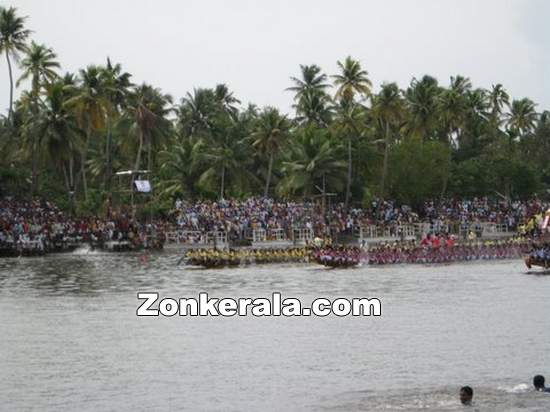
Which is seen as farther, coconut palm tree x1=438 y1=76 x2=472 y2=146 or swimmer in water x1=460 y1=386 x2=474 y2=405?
coconut palm tree x1=438 y1=76 x2=472 y2=146

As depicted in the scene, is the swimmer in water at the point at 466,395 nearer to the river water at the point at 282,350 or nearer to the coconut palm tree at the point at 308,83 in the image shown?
the river water at the point at 282,350

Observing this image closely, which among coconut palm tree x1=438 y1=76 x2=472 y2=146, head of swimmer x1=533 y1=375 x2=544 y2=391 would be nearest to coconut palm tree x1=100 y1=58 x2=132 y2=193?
coconut palm tree x1=438 y1=76 x2=472 y2=146

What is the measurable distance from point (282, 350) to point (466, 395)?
9291 mm

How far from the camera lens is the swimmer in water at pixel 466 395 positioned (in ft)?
85.5

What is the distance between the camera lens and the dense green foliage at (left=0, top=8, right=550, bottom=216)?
292 ft

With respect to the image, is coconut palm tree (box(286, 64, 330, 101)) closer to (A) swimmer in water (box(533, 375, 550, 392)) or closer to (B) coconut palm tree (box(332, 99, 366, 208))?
(B) coconut palm tree (box(332, 99, 366, 208))

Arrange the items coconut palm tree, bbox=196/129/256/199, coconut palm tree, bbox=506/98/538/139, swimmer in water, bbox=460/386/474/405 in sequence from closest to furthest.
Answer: swimmer in water, bbox=460/386/474/405, coconut palm tree, bbox=196/129/256/199, coconut palm tree, bbox=506/98/538/139

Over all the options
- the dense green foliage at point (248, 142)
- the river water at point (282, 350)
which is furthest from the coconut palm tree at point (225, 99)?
the river water at point (282, 350)

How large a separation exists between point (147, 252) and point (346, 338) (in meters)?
43.8

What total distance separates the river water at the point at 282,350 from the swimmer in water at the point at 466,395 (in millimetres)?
219

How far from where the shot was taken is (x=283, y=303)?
4631cm

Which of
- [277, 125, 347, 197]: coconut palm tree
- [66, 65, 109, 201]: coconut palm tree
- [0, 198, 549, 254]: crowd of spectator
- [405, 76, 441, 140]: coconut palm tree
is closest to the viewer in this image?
[0, 198, 549, 254]: crowd of spectator

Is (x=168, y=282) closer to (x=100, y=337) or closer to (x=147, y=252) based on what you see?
(x=100, y=337)

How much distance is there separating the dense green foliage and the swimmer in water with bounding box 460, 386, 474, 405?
6422 cm
